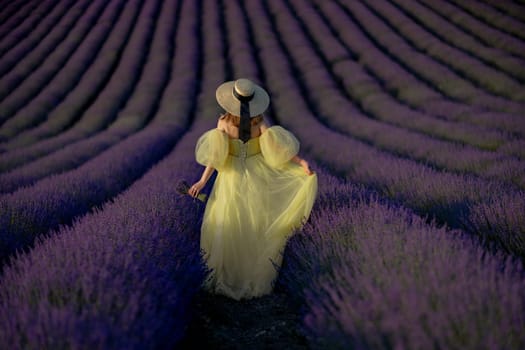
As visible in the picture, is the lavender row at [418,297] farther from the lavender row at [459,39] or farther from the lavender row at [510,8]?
the lavender row at [510,8]

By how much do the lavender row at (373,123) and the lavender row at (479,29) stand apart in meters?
3.71

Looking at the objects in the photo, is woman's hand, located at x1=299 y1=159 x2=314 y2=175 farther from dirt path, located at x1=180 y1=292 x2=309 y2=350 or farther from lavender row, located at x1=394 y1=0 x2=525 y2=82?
lavender row, located at x1=394 y1=0 x2=525 y2=82

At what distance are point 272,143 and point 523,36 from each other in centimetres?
1090

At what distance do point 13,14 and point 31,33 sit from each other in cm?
310

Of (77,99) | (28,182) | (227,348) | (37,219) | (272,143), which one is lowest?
(77,99)

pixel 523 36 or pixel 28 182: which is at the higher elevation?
pixel 523 36

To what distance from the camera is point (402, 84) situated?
9.82m

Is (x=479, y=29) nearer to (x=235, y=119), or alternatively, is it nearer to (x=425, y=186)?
(x=425, y=186)

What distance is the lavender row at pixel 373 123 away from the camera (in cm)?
417

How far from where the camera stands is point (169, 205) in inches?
112

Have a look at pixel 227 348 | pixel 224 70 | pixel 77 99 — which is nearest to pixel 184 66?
pixel 224 70

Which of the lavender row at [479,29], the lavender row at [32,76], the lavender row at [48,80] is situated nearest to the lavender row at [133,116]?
the lavender row at [48,80]

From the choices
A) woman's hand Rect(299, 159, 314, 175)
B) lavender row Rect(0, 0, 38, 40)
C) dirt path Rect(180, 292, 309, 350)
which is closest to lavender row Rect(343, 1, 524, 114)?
woman's hand Rect(299, 159, 314, 175)

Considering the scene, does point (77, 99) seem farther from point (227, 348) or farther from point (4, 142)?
point (227, 348)
